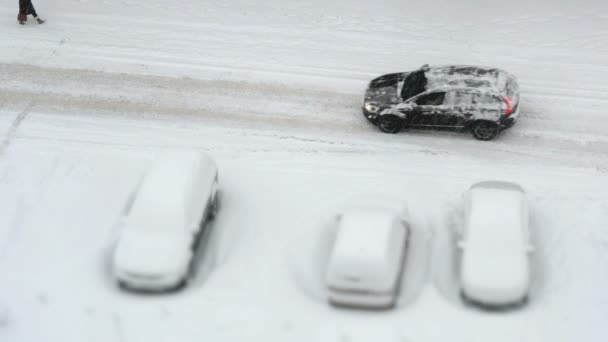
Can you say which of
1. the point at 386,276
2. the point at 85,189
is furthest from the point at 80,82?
the point at 386,276

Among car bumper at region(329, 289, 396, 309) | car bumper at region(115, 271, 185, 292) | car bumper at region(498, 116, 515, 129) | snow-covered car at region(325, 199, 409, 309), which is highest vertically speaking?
car bumper at region(498, 116, 515, 129)

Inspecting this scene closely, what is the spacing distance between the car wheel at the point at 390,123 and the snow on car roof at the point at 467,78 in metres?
1.04

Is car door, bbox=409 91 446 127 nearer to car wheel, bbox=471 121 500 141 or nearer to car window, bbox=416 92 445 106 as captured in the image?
car window, bbox=416 92 445 106

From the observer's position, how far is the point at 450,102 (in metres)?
17.8

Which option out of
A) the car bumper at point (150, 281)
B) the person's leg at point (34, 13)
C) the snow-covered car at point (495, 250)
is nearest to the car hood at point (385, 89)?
the snow-covered car at point (495, 250)

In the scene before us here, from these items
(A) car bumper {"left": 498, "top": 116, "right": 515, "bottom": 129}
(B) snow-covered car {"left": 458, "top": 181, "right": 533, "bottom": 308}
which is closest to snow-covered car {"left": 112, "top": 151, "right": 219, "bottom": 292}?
(B) snow-covered car {"left": 458, "top": 181, "right": 533, "bottom": 308}

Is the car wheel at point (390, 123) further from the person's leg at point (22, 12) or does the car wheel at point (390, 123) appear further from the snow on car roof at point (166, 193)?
the person's leg at point (22, 12)

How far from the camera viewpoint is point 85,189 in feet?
56.5

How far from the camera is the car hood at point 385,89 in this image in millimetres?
18281

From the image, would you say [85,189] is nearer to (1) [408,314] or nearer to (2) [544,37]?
(1) [408,314]

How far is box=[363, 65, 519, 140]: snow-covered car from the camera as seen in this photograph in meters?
17.6

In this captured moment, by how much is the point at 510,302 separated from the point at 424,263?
1944mm

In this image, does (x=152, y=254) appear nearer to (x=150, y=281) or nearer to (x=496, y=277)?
(x=150, y=281)

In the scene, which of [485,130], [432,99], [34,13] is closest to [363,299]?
[432,99]
